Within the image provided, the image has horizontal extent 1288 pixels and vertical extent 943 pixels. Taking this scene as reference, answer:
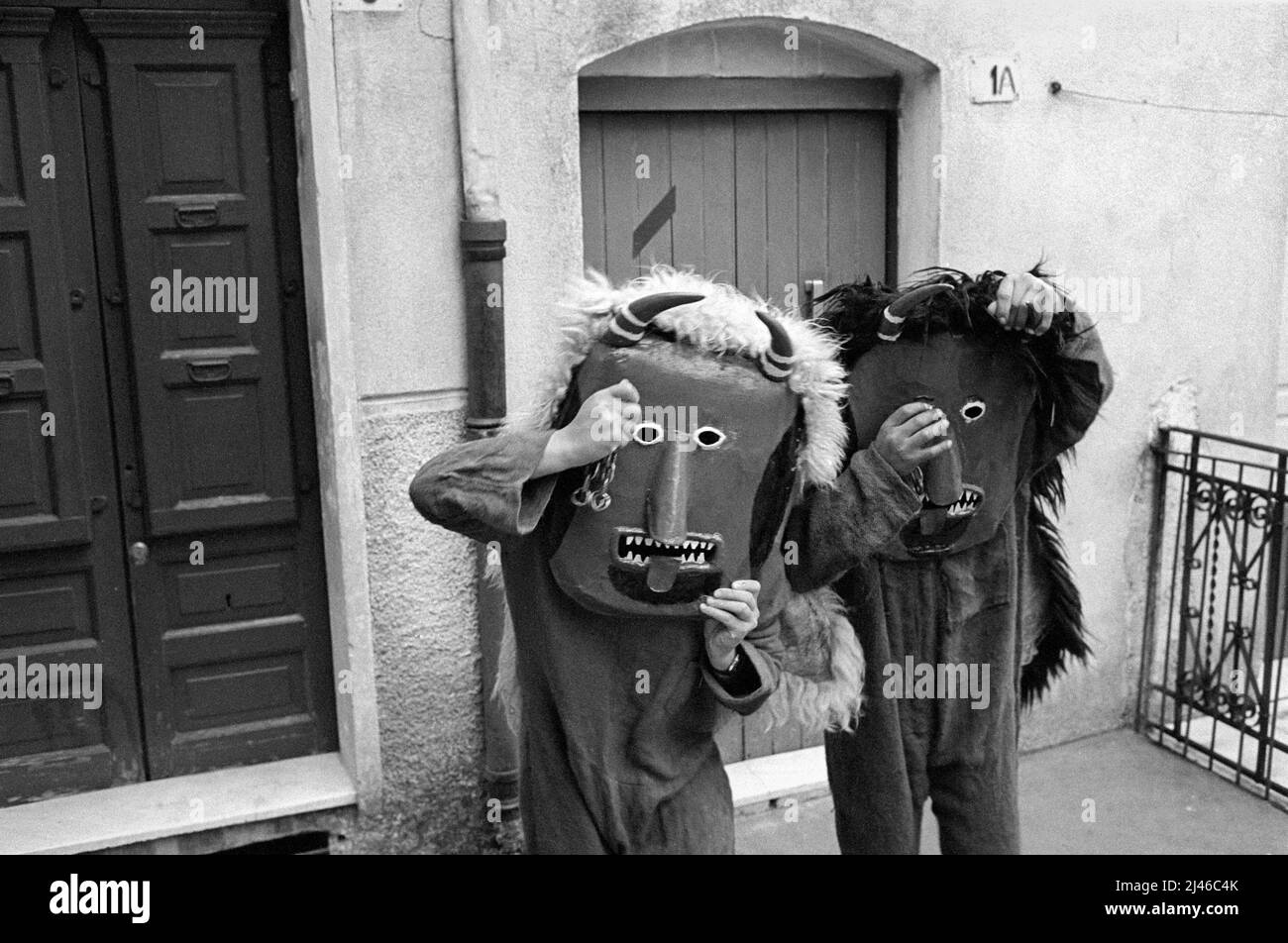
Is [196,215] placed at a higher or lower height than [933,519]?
higher

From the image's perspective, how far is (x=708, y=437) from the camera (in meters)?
2.67

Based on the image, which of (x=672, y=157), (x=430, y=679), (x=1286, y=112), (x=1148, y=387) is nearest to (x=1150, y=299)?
(x=1148, y=387)

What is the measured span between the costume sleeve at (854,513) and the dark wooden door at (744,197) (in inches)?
69.8

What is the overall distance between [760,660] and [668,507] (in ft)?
1.48

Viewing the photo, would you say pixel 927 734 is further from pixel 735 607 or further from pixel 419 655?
pixel 419 655

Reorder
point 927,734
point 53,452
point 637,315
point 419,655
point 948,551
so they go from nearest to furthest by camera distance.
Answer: point 637,315
point 948,551
point 927,734
point 53,452
point 419,655

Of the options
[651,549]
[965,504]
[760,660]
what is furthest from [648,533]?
[965,504]

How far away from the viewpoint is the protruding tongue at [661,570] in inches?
104

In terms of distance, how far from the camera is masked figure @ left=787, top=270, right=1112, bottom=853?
3.10 meters

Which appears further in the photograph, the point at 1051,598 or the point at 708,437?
the point at 1051,598

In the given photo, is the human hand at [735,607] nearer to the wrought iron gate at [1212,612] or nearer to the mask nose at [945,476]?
the mask nose at [945,476]

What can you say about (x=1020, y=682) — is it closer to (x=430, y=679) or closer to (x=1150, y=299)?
(x=430, y=679)

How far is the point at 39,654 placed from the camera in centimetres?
421
